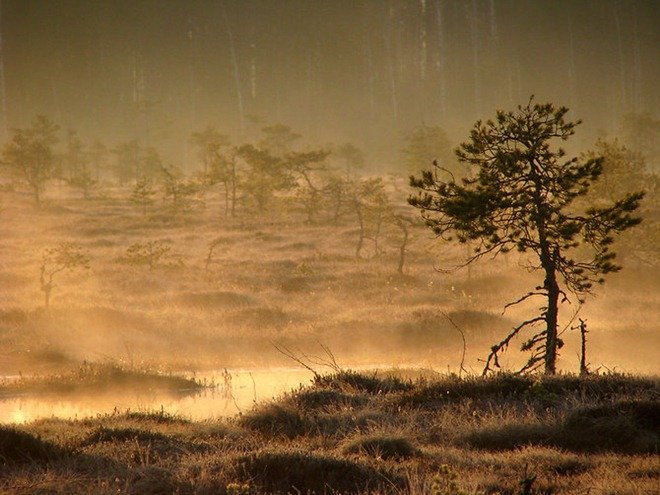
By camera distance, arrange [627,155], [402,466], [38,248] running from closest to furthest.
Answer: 1. [402,466]
2. [627,155]
3. [38,248]

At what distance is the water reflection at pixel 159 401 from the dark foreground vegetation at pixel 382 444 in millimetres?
4666

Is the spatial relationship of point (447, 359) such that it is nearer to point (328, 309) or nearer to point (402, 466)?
point (328, 309)

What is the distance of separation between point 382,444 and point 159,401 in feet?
42.2

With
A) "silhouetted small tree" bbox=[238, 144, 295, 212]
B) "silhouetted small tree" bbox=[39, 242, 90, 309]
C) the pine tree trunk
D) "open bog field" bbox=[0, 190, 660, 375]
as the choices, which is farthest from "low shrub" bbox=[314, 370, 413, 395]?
"silhouetted small tree" bbox=[238, 144, 295, 212]

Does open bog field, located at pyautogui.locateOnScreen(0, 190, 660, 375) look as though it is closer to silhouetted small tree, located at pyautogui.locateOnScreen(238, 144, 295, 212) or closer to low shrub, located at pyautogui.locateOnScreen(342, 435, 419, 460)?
silhouetted small tree, located at pyautogui.locateOnScreen(238, 144, 295, 212)

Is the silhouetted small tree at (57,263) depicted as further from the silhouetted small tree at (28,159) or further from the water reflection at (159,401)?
the silhouetted small tree at (28,159)

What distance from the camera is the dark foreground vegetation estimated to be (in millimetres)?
8297

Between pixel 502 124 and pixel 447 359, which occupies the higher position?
pixel 502 124

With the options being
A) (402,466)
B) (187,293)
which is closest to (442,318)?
(187,293)

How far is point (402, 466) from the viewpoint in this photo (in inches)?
356

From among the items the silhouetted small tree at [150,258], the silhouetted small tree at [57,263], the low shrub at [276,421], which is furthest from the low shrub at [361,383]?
the silhouetted small tree at [150,258]

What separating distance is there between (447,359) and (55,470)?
2362 cm

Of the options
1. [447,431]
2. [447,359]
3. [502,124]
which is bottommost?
[447,359]

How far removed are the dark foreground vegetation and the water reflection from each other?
4.67 m
